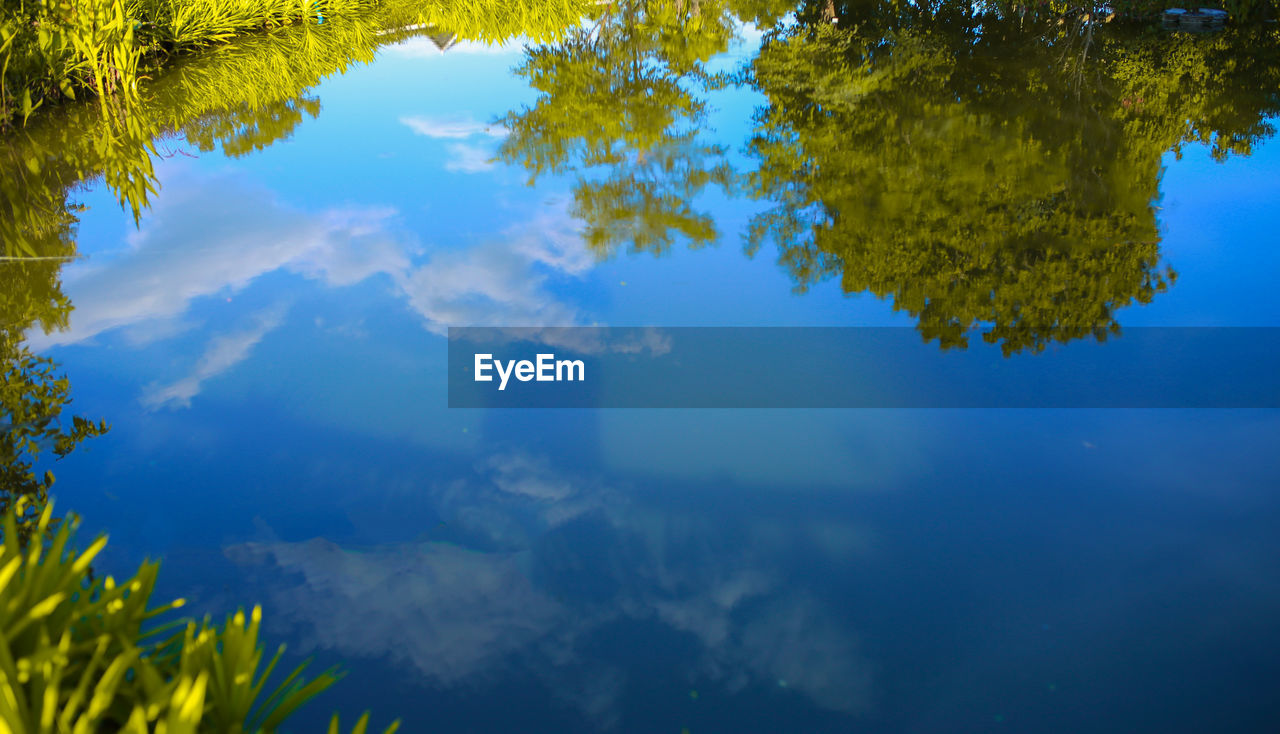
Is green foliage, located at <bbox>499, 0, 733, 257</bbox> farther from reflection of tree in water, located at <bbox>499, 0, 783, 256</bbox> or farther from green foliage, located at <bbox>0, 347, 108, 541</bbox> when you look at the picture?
green foliage, located at <bbox>0, 347, 108, 541</bbox>

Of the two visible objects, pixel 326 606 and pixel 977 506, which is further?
pixel 977 506

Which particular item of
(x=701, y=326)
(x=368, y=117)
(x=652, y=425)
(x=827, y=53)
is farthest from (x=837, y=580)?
(x=827, y=53)

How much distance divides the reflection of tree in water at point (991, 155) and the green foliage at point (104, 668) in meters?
4.75

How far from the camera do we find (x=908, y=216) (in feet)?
24.5

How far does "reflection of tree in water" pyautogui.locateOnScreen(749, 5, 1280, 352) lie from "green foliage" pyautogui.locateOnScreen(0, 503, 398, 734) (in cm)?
475

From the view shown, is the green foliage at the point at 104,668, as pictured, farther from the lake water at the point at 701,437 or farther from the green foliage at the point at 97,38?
the green foliage at the point at 97,38

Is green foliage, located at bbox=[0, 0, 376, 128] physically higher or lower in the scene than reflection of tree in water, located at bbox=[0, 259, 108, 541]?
higher

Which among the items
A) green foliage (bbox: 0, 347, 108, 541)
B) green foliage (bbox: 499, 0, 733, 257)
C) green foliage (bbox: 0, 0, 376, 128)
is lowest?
green foliage (bbox: 0, 347, 108, 541)

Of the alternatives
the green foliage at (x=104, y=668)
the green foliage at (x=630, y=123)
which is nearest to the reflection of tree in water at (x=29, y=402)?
the green foliage at (x=104, y=668)

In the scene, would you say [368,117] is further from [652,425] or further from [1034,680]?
[1034,680]

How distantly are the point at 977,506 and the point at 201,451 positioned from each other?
3.93m

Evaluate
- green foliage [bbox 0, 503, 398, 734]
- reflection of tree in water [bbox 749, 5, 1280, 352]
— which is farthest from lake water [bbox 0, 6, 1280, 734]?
green foliage [bbox 0, 503, 398, 734]

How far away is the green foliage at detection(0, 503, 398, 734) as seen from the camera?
1.76 metres

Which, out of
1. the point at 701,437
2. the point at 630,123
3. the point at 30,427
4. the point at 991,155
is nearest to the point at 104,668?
the point at 701,437
